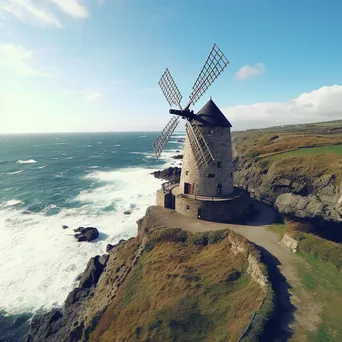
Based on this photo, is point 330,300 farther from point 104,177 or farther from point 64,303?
point 104,177

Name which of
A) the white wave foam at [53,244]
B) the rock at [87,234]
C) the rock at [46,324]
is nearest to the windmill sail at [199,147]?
the white wave foam at [53,244]

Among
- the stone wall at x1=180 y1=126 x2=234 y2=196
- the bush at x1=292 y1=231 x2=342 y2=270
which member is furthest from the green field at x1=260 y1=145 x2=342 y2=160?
the bush at x1=292 y1=231 x2=342 y2=270

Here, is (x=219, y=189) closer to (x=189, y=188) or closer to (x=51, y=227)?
(x=189, y=188)

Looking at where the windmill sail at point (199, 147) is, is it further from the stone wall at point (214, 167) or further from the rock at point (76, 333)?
the rock at point (76, 333)

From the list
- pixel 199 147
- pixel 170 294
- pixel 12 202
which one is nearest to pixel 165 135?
pixel 199 147

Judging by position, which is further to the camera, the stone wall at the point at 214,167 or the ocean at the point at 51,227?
the stone wall at the point at 214,167
